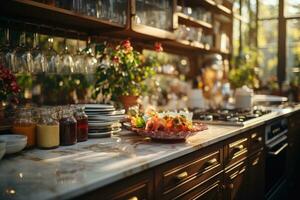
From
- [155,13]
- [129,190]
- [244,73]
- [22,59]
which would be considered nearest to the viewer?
[129,190]

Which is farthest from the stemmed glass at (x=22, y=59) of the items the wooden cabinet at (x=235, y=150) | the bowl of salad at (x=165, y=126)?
the wooden cabinet at (x=235, y=150)

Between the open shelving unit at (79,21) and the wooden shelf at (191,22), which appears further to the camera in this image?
the wooden shelf at (191,22)

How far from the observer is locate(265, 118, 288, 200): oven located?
2.95 metres

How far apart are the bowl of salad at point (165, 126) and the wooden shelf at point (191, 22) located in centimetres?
133

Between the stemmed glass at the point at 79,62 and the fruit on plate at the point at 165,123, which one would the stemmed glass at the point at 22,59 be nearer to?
the stemmed glass at the point at 79,62

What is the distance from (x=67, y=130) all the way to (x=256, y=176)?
1.60 m

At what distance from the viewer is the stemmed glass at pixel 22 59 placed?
1932 mm

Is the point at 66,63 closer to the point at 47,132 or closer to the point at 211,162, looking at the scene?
the point at 47,132

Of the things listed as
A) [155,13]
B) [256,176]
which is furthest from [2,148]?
[256,176]

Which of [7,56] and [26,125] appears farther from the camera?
[7,56]

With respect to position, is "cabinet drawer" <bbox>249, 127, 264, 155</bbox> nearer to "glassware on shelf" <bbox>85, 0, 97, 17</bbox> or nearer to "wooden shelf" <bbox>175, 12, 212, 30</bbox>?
"wooden shelf" <bbox>175, 12, 212, 30</bbox>

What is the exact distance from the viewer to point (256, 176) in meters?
2.73

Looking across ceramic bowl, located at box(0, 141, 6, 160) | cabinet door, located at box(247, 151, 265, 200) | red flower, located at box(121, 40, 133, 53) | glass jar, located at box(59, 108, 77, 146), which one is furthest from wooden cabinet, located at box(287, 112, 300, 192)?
ceramic bowl, located at box(0, 141, 6, 160)

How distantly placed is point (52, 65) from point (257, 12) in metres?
3.66
